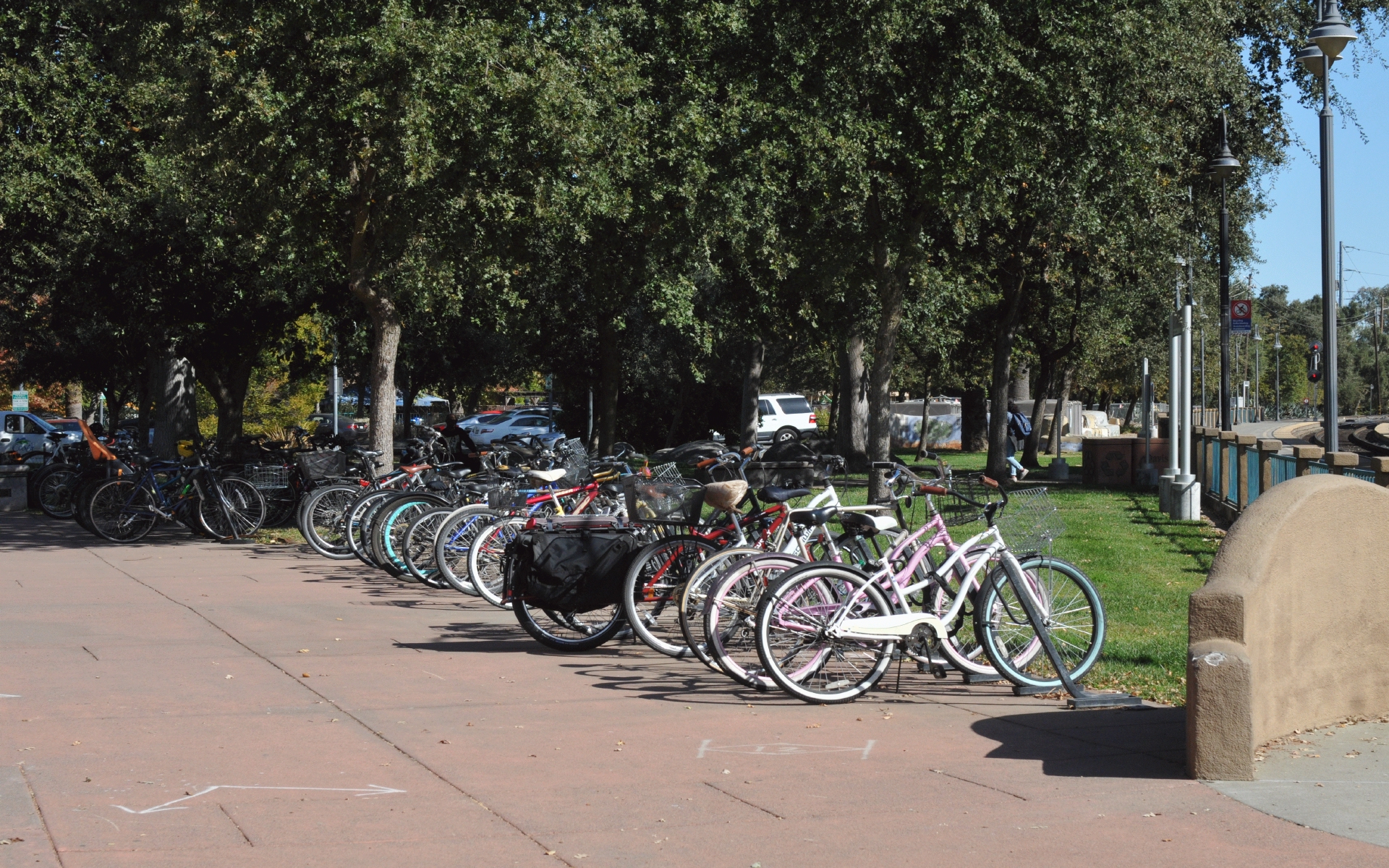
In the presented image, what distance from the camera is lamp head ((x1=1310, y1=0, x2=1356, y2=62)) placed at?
44.2ft

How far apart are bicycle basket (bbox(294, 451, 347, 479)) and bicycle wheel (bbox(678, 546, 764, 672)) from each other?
7.98m

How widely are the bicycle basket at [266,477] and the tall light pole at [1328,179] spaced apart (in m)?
11.4

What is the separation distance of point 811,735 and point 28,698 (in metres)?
3.96

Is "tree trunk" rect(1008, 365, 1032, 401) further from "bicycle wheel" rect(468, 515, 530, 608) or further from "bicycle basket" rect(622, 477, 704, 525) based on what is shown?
"bicycle basket" rect(622, 477, 704, 525)

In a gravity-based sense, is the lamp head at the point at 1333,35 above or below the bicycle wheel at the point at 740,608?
above

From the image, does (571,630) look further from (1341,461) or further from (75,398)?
(75,398)

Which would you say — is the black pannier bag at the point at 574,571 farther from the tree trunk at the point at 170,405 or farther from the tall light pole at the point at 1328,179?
the tree trunk at the point at 170,405

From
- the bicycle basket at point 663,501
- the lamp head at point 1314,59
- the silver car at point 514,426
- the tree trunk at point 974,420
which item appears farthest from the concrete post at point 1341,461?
the silver car at point 514,426

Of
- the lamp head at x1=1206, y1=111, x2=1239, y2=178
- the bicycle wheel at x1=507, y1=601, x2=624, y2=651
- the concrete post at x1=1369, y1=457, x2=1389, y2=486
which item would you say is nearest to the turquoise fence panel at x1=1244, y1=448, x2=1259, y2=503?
the lamp head at x1=1206, y1=111, x2=1239, y2=178

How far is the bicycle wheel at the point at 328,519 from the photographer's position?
13.8m

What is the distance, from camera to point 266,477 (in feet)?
52.6

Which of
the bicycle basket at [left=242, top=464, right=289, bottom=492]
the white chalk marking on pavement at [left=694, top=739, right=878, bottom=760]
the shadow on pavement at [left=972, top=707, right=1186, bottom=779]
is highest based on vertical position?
the bicycle basket at [left=242, top=464, right=289, bottom=492]

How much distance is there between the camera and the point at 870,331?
29.5m

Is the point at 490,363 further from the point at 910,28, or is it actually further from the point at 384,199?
the point at 910,28
